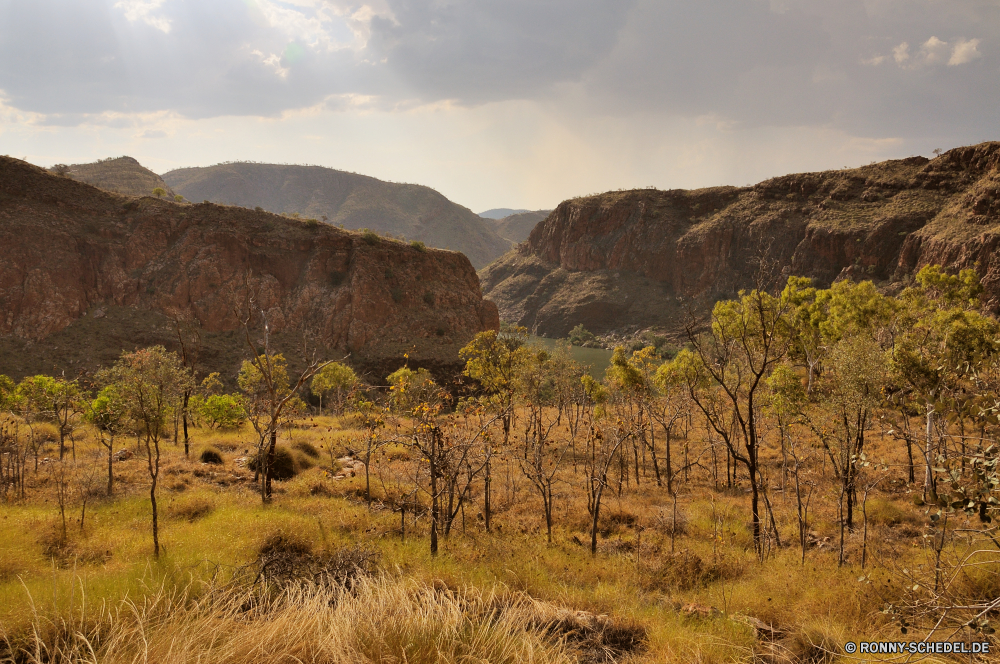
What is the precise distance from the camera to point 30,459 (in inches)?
567

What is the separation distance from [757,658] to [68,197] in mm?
59217

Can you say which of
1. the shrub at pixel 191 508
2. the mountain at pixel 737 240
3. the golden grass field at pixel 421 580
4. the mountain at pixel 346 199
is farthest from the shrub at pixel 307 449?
the mountain at pixel 346 199

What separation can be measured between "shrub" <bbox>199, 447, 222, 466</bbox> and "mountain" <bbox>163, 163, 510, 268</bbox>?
508ft

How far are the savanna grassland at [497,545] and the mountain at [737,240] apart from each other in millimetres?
25478

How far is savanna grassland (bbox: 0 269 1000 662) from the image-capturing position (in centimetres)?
384

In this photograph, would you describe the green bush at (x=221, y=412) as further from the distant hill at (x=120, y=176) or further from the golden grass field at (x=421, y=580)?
the distant hill at (x=120, y=176)

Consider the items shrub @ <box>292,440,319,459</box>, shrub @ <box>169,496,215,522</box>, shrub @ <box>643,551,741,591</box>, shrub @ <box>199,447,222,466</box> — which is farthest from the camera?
shrub @ <box>292,440,319,459</box>

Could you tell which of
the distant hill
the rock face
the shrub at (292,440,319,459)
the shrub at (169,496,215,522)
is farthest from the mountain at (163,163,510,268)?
the shrub at (169,496,215,522)

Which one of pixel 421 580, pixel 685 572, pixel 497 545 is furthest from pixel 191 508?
pixel 685 572

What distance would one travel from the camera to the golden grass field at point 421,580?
3840 millimetres

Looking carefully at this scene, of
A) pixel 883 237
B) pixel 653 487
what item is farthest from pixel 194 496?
pixel 883 237

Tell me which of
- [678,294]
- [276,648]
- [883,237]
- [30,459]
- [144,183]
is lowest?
[30,459]

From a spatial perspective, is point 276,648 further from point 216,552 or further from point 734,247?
point 734,247

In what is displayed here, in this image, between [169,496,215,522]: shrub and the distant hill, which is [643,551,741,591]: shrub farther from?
the distant hill
